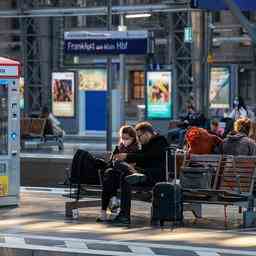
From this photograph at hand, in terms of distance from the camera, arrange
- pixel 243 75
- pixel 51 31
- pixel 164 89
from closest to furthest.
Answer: pixel 164 89 → pixel 51 31 → pixel 243 75

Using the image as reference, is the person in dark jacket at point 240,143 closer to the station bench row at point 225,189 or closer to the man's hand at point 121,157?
the station bench row at point 225,189

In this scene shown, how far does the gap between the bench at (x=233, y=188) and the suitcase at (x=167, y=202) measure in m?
0.20

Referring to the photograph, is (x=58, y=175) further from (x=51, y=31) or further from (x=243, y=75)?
(x=243, y=75)

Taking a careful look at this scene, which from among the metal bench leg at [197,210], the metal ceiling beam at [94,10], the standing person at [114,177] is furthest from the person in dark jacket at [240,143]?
the metal ceiling beam at [94,10]

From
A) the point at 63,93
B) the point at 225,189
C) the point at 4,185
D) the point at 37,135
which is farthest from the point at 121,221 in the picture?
the point at 63,93

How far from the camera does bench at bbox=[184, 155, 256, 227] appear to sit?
10.9 m

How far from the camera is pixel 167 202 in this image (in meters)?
11.0

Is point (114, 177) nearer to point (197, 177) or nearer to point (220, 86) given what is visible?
point (197, 177)

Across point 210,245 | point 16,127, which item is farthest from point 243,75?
point 210,245

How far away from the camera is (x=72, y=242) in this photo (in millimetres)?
10023

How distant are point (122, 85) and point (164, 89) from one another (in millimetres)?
1707

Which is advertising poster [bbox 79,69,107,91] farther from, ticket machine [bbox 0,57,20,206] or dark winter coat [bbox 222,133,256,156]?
dark winter coat [bbox 222,133,256,156]

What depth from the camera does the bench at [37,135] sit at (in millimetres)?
26078

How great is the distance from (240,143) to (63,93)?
63.4 ft
